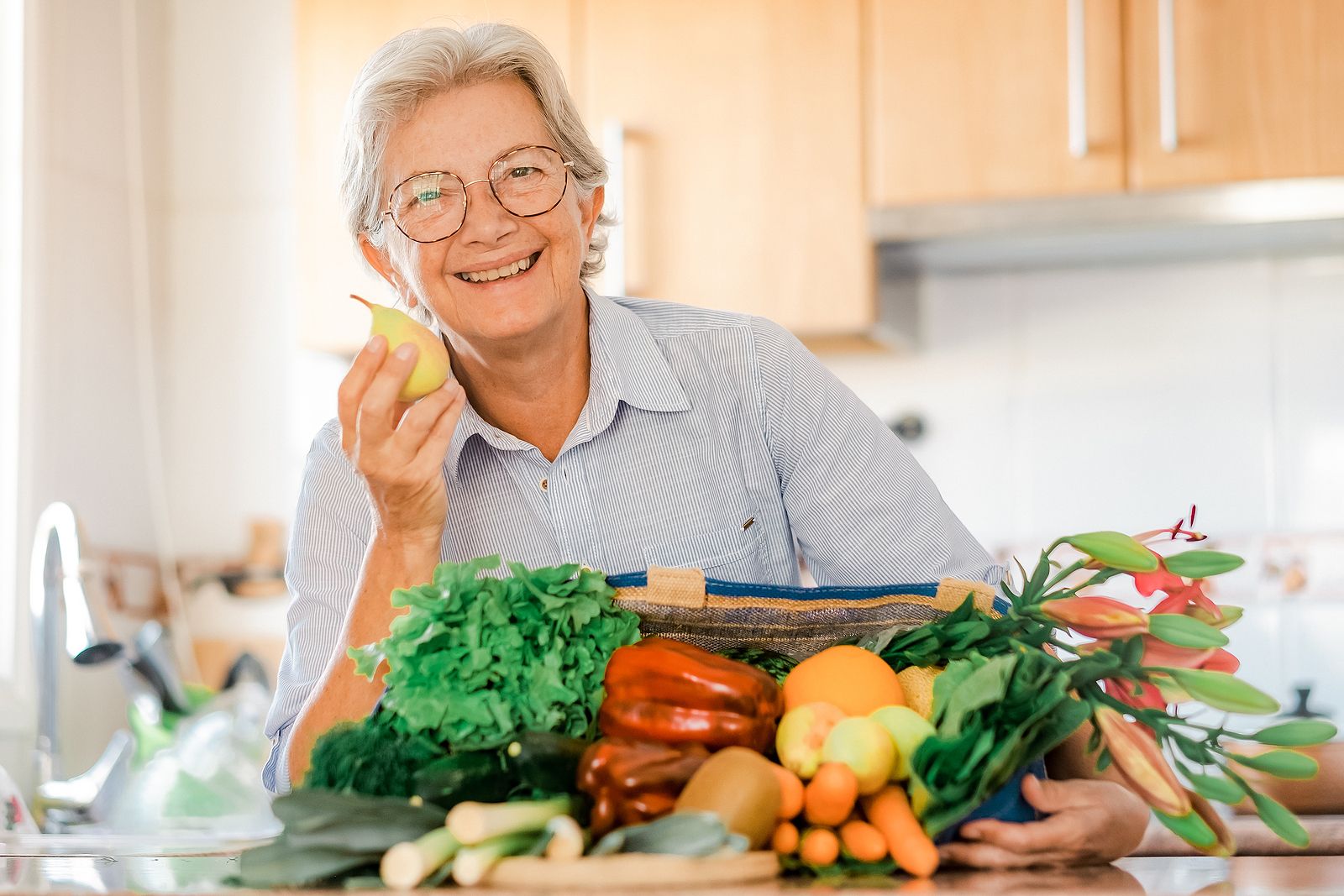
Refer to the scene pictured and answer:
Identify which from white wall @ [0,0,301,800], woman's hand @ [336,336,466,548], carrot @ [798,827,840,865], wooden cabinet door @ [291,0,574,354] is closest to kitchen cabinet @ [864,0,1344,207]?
wooden cabinet door @ [291,0,574,354]

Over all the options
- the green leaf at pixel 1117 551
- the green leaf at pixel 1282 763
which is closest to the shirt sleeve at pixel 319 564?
the green leaf at pixel 1117 551

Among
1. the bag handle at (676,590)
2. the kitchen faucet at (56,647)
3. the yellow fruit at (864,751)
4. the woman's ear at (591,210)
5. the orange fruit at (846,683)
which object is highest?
the woman's ear at (591,210)

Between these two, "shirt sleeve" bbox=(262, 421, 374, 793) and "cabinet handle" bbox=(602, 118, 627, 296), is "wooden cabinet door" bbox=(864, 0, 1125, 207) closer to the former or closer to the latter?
"cabinet handle" bbox=(602, 118, 627, 296)

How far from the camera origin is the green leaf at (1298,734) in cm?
68

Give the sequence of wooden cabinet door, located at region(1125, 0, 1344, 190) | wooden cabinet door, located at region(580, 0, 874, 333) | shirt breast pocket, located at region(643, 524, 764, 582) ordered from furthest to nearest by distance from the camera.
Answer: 1. wooden cabinet door, located at region(580, 0, 874, 333)
2. wooden cabinet door, located at region(1125, 0, 1344, 190)
3. shirt breast pocket, located at region(643, 524, 764, 582)

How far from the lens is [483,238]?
117 centimetres

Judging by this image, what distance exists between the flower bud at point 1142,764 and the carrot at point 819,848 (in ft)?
0.49

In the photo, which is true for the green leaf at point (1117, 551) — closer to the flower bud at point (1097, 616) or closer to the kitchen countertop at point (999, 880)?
the flower bud at point (1097, 616)

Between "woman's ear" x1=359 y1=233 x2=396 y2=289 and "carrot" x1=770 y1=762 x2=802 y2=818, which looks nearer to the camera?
"carrot" x1=770 y1=762 x2=802 y2=818

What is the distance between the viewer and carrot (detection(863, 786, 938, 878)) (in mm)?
652

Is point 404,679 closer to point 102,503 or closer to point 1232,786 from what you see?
point 1232,786

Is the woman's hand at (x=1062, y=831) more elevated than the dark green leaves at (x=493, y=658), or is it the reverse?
the dark green leaves at (x=493, y=658)

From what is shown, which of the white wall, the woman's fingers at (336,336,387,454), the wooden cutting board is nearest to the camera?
the wooden cutting board

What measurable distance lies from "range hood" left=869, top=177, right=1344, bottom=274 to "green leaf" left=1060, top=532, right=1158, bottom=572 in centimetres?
150
